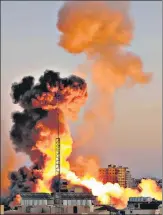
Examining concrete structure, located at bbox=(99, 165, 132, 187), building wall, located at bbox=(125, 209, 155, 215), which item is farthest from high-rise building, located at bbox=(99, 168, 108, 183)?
building wall, located at bbox=(125, 209, 155, 215)

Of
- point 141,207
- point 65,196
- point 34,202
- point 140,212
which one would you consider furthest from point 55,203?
point 140,212

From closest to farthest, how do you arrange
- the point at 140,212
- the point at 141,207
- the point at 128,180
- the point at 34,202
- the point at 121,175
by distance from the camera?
the point at 140,212 → the point at 141,207 → the point at 34,202 → the point at 128,180 → the point at 121,175

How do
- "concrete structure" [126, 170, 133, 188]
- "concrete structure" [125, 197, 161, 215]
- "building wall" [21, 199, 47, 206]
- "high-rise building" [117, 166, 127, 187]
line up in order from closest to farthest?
1. "concrete structure" [125, 197, 161, 215]
2. "building wall" [21, 199, 47, 206]
3. "concrete structure" [126, 170, 133, 188]
4. "high-rise building" [117, 166, 127, 187]

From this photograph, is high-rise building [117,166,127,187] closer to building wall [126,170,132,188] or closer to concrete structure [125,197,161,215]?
building wall [126,170,132,188]

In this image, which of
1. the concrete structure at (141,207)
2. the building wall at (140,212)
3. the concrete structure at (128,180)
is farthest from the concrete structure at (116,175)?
the building wall at (140,212)

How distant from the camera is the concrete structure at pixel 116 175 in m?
130

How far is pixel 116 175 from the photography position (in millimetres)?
144500

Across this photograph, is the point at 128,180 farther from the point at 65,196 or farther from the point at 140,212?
the point at 140,212

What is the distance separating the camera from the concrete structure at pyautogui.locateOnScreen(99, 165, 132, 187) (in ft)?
427

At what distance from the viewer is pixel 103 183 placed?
405 feet

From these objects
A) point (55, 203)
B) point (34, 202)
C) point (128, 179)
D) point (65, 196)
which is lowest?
point (55, 203)

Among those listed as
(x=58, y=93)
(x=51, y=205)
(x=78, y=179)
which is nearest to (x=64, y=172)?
(x=78, y=179)

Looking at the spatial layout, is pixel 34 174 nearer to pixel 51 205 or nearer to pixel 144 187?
pixel 144 187

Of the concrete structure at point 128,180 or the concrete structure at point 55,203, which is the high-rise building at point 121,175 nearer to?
the concrete structure at point 128,180
